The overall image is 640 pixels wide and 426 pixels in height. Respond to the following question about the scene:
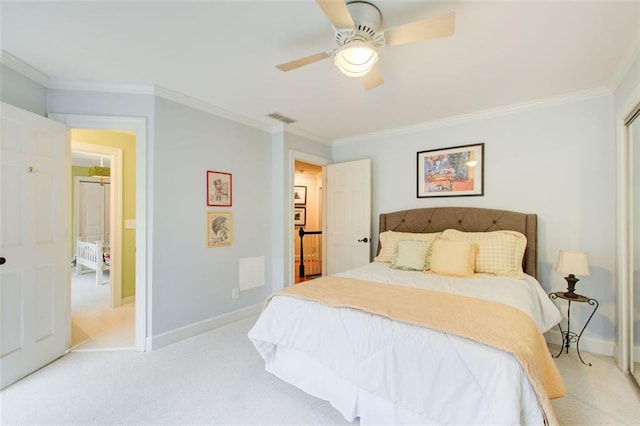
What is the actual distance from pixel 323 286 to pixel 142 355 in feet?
6.04

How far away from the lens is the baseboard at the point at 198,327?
9.14 feet

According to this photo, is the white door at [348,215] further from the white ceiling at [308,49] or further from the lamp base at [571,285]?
the lamp base at [571,285]

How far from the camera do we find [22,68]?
2.33 meters

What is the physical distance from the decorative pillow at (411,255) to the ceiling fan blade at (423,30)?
1.97 meters

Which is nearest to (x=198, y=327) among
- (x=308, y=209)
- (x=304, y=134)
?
(x=304, y=134)

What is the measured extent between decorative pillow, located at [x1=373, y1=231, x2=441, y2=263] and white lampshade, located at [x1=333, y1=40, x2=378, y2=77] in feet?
6.76

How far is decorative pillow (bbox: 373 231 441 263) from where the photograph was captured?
3283 mm

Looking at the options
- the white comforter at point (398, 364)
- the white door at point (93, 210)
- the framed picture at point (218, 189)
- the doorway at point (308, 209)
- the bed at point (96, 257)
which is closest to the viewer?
the white comforter at point (398, 364)

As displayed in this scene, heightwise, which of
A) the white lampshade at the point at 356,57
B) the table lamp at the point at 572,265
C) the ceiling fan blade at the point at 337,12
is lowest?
the table lamp at the point at 572,265

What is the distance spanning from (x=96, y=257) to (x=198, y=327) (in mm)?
3554

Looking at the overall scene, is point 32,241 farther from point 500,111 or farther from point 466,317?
point 500,111

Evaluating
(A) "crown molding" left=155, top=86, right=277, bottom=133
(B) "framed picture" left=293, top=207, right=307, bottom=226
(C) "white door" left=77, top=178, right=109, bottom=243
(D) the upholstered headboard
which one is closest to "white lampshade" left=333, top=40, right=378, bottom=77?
(A) "crown molding" left=155, top=86, right=277, bottom=133

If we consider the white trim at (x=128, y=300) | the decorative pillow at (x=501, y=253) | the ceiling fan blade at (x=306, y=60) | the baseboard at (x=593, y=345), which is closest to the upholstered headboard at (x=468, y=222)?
the decorative pillow at (x=501, y=253)

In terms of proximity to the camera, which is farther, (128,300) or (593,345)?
(128,300)
